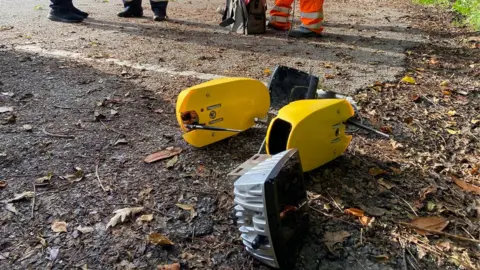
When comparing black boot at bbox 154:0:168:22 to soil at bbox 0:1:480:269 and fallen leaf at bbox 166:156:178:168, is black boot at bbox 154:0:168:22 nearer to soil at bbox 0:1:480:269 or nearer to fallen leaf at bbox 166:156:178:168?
soil at bbox 0:1:480:269

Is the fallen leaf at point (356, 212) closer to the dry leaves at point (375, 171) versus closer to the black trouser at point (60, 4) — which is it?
the dry leaves at point (375, 171)

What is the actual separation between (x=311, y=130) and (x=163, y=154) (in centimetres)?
84

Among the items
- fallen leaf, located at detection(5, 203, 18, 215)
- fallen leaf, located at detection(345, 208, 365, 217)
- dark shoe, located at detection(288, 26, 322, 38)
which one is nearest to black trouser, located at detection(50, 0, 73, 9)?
dark shoe, located at detection(288, 26, 322, 38)

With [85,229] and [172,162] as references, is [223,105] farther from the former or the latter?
[85,229]

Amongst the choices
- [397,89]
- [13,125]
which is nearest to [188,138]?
[13,125]

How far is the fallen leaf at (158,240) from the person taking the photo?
1.50 m

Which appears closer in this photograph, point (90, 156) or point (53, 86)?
point (90, 156)

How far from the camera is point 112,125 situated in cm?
246

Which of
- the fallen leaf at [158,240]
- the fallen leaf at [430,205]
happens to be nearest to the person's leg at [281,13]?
the fallen leaf at [430,205]

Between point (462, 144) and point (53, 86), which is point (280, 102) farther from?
point (53, 86)

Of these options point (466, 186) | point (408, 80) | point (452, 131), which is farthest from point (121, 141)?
point (408, 80)

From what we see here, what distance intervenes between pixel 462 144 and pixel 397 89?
3.03 feet

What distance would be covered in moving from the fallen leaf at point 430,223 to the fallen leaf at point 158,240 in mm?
1005

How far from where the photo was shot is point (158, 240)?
4.95 ft
